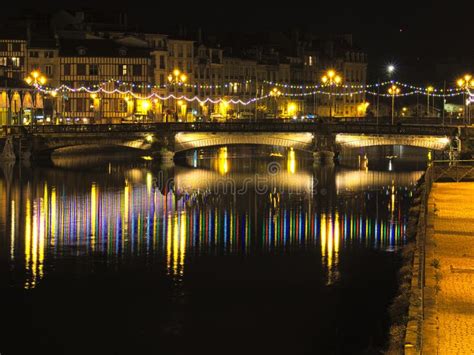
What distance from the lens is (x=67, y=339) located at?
2612 cm

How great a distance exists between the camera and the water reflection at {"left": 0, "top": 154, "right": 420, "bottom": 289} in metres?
39.1

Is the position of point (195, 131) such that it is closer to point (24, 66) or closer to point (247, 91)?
point (24, 66)

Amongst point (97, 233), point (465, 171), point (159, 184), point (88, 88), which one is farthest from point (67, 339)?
point (88, 88)

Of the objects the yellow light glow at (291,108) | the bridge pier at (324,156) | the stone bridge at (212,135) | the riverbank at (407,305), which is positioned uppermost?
the yellow light glow at (291,108)

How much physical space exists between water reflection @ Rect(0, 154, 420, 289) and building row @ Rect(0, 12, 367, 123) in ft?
97.4

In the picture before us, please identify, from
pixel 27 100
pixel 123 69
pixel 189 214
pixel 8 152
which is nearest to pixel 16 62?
pixel 123 69

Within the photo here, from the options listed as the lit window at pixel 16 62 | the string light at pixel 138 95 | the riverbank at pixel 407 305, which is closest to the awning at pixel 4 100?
the string light at pixel 138 95

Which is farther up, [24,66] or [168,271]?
[24,66]

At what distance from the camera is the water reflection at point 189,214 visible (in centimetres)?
3909

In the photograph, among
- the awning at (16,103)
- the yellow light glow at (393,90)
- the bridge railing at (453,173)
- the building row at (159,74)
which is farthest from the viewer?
the building row at (159,74)

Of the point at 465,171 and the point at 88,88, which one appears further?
the point at 88,88

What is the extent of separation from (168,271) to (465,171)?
26.2 meters

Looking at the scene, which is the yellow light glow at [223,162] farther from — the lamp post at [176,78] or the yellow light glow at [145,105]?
the yellow light glow at [145,105]

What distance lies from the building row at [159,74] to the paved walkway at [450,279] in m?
61.6
